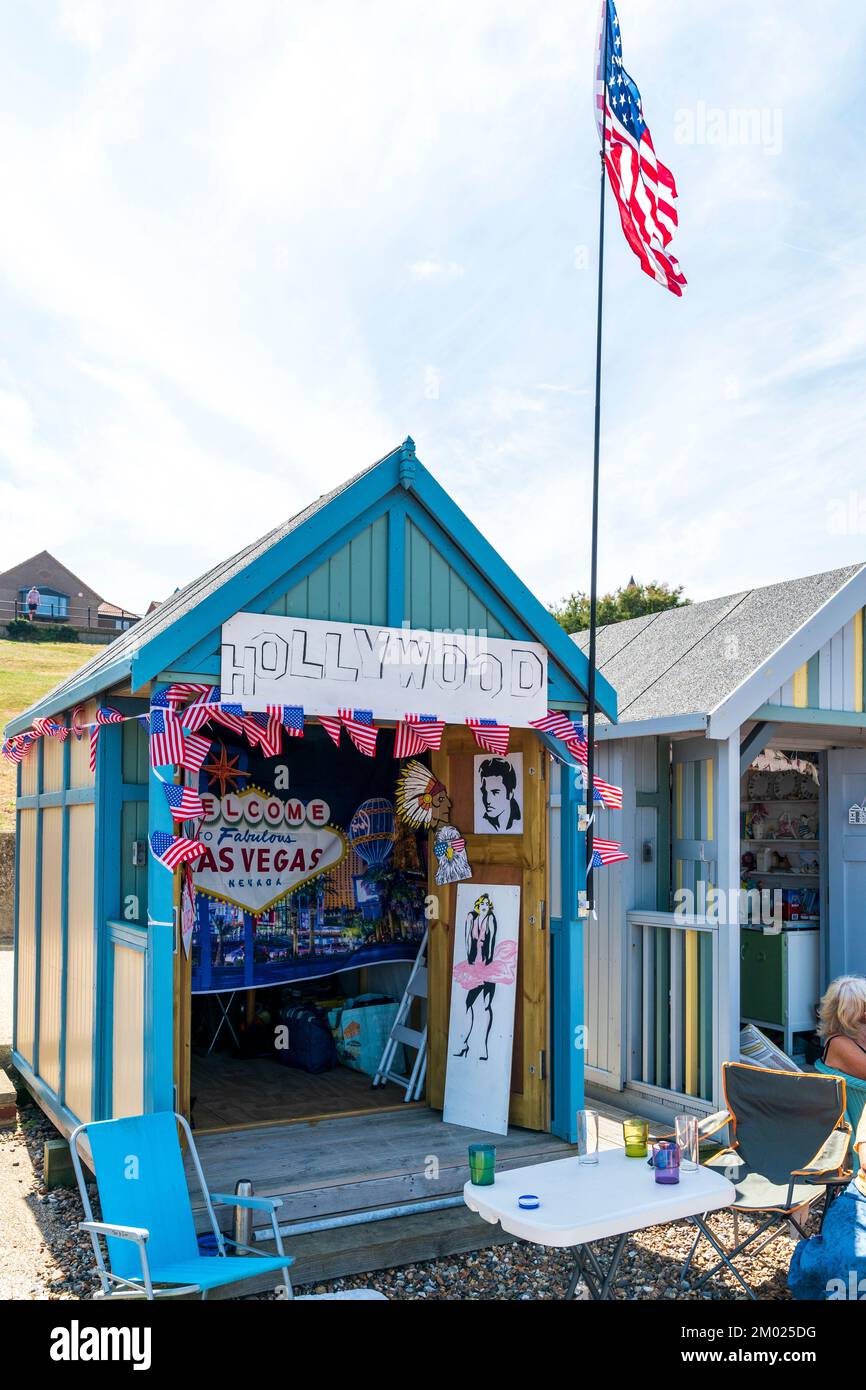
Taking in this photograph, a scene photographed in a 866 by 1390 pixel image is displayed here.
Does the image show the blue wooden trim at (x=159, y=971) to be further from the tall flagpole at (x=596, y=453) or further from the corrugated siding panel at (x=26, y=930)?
the corrugated siding panel at (x=26, y=930)

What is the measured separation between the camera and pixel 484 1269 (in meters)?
4.89

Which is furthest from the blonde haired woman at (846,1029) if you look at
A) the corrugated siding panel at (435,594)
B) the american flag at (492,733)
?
the corrugated siding panel at (435,594)

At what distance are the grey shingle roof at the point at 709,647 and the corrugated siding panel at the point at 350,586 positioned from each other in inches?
98.5

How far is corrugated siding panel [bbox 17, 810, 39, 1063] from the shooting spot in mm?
7621

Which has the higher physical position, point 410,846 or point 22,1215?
point 410,846

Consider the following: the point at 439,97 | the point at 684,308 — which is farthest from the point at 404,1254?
the point at 439,97

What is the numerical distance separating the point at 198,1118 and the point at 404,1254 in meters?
2.13

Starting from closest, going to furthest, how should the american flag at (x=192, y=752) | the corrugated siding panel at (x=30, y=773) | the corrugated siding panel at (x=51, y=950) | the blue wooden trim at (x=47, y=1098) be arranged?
the american flag at (x=192, y=752)
the blue wooden trim at (x=47, y=1098)
the corrugated siding panel at (x=51, y=950)
the corrugated siding panel at (x=30, y=773)

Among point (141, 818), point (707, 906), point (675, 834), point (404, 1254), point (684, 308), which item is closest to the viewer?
point (404, 1254)

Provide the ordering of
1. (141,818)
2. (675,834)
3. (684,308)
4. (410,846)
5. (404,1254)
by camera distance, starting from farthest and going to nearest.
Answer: (410,846) < (675,834) < (684,308) < (141,818) < (404,1254)

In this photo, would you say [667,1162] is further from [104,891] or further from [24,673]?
[24,673]

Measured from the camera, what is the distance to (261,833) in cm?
752

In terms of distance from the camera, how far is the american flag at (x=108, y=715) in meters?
5.27

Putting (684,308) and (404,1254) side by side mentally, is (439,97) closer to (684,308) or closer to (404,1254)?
(684,308)
